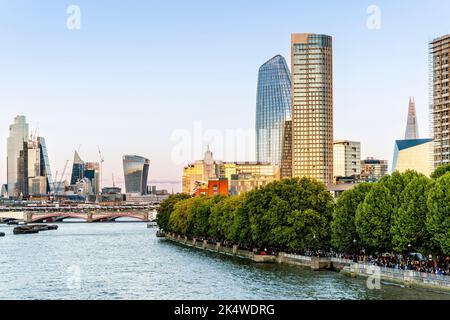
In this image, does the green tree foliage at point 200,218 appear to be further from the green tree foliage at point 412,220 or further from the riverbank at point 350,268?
the green tree foliage at point 412,220

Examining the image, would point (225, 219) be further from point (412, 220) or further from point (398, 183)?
point (412, 220)

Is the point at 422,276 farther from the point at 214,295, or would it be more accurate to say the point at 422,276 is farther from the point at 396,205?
the point at 214,295

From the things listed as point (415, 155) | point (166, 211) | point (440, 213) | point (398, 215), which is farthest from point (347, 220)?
point (166, 211)

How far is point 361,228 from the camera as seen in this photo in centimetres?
7575

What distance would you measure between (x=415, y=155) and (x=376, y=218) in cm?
10885

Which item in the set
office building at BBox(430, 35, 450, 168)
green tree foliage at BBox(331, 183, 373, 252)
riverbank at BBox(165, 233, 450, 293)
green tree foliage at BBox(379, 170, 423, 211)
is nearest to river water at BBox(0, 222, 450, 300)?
riverbank at BBox(165, 233, 450, 293)

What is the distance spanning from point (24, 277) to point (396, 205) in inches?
1562

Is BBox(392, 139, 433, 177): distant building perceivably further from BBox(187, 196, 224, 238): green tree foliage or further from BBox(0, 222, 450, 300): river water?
BBox(0, 222, 450, 300): river water

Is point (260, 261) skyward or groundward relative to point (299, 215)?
groundward

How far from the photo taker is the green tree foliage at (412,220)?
224 ft

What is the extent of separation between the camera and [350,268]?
74.8m
